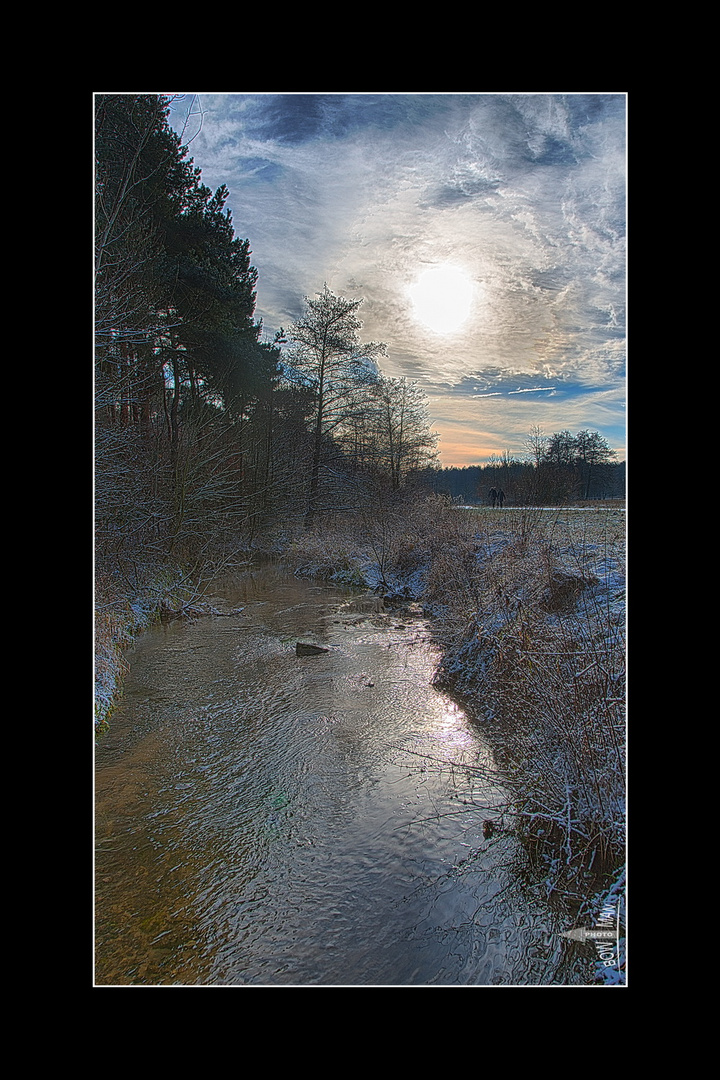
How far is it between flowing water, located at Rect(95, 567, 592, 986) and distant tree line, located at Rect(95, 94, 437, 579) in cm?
216

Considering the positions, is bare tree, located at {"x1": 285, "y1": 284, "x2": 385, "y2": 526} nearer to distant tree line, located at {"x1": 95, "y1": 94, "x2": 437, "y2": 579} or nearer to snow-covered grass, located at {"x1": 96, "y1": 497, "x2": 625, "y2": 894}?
distant tree line, located at {"x1": 95, "y1": 94, "x2": 437, "y2": 579}

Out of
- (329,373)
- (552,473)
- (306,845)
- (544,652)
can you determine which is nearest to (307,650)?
(306,845)

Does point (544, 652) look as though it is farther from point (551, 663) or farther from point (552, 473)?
point (552, 473)

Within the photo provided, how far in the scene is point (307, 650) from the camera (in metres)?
7.54

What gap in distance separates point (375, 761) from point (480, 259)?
13.4 feet

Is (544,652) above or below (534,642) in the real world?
above

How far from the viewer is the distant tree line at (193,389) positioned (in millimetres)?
4074

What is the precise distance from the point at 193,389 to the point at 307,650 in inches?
177

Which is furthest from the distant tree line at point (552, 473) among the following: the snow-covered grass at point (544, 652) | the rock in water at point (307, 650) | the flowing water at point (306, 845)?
the rock in water at point (307, 650)
